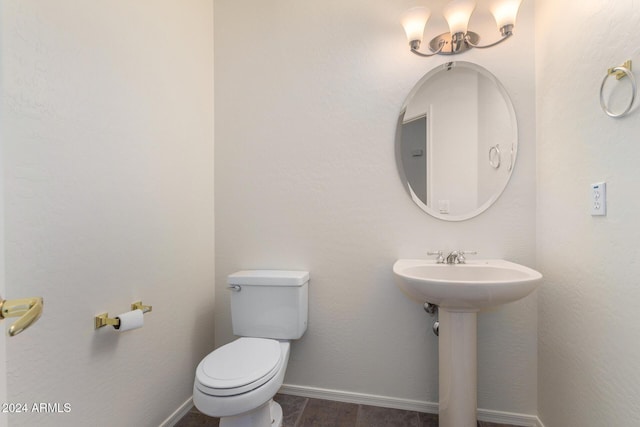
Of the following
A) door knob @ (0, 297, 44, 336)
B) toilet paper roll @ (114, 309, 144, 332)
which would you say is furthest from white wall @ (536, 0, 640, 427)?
toilet paper roll @ (114, 309, 144, 332)

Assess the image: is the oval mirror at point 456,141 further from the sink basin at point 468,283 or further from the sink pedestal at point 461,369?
the sink pedestal at point 461,369

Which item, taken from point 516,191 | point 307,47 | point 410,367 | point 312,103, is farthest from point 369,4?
point 410,367

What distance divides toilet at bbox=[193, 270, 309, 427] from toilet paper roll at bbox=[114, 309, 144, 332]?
0.30m

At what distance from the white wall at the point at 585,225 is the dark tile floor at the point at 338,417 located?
1.89 ft

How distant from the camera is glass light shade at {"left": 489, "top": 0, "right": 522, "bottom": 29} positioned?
133cm

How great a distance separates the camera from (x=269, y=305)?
1522 mm

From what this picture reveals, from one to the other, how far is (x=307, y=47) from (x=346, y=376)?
6.19 feet

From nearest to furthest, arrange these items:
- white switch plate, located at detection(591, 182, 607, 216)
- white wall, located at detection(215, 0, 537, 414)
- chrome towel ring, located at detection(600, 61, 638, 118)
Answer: chrome towel ring, located at detection(600, 61, 638, 118)
white switch plate, located at detection(591, 182, 607, 216)
white wall, located at detection(215, 0, 537, 414)

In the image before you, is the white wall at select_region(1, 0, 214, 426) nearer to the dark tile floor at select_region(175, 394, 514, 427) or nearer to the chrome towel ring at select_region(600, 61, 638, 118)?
the dark tile floor at select_region(175, 394, 514, 427)

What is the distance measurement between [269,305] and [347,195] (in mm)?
729

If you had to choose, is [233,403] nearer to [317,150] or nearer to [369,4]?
[317,150]

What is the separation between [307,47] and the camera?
1.65m

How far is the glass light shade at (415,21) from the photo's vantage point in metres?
1.40

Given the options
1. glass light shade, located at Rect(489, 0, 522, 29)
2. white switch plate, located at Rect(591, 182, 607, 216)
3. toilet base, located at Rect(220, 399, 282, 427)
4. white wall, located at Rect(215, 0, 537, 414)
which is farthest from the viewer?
white wall, located at Rect(215, 0, 537, 414)
